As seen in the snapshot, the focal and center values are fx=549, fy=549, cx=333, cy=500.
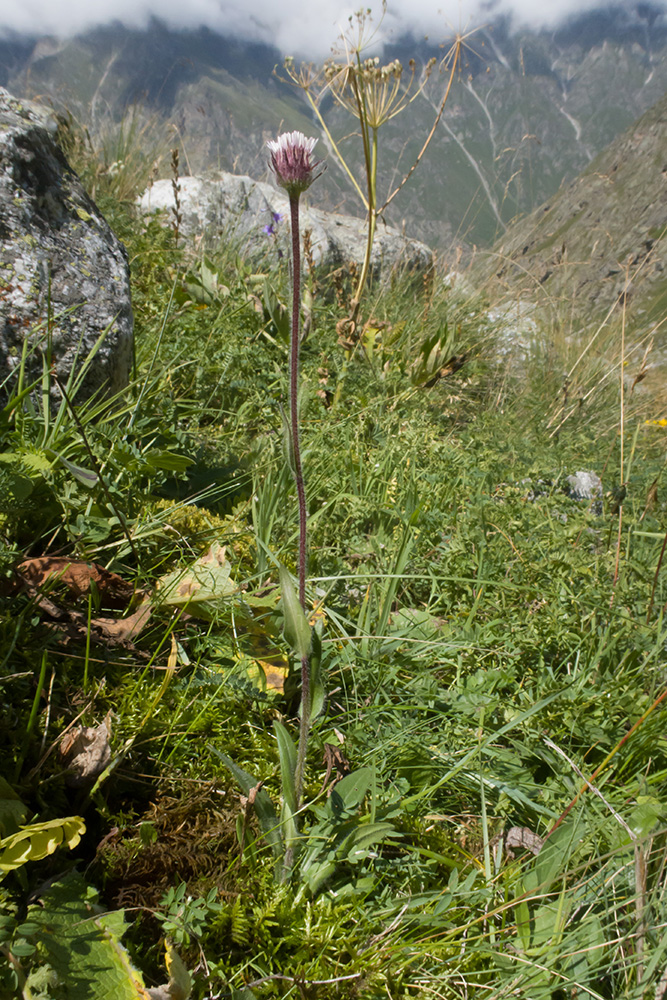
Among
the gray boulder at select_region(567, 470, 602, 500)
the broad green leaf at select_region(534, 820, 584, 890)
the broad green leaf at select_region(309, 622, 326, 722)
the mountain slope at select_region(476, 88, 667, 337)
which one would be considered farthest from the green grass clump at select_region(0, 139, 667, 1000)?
the mountain slope at select_region(476, 88, 667, 337)

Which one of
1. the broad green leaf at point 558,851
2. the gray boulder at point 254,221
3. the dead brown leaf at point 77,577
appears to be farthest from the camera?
the gray boulder at point 254,221

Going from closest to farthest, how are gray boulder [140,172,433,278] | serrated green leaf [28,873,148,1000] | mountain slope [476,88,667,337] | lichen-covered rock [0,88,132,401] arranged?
serrated green leaf [28,873,148,1000]
lichen-covered rock [0,88,132,401]
gray boulder [140,172,433,278]
mountain slope [476,88,667,337]

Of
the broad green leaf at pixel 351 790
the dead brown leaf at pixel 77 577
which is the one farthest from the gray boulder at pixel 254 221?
the broad green leaf at pixel 351 790

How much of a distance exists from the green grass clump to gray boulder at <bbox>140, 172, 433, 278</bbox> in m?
3.85

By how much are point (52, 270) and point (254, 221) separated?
15.7 feet

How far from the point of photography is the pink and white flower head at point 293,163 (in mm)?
918

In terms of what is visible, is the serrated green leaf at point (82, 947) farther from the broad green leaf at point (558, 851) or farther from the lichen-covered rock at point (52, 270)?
the lichen-covered rock at point (52, 270)

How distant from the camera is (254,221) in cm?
602

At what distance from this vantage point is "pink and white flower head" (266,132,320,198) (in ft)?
3.01

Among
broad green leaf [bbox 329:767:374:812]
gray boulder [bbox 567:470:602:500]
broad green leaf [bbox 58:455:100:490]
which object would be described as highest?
broad green leaf [bbox 58:455:100:490]

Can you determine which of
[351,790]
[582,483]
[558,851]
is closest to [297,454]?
[351,790]

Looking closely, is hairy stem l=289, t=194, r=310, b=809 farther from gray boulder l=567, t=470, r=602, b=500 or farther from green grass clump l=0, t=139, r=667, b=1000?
gray boulder l=567, t=470, r=602, b=500

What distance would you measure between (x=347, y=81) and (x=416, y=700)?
130 inches

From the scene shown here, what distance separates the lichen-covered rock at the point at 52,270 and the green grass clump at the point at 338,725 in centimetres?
19
